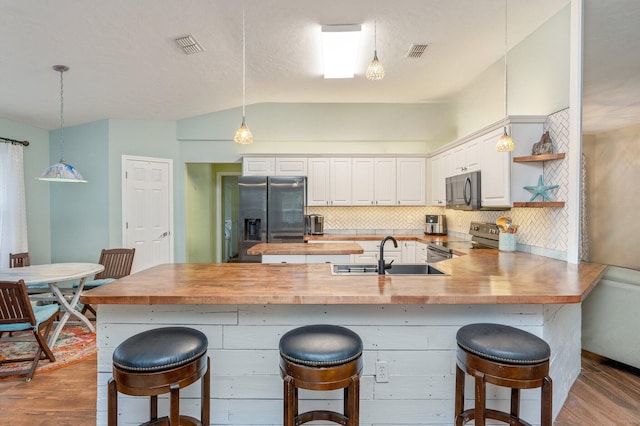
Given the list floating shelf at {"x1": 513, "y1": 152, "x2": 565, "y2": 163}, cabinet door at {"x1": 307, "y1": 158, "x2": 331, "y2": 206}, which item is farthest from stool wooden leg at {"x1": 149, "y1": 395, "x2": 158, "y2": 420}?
cabinet door at {"x1": 307, "y1": 158, "x2": 331, "y2": 206}

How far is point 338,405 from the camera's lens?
1.80 m

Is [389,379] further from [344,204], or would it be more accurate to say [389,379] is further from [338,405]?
[344,204]

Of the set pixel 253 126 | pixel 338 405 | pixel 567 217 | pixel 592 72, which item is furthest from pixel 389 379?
pixel 253 126

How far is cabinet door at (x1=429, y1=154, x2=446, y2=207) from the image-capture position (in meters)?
4.67

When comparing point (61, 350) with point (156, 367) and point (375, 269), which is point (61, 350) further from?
point (375, 269)

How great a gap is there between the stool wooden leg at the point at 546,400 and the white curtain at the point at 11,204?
19.1 ft

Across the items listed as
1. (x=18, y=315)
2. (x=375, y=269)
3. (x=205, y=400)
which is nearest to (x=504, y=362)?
(x=375, y=269)

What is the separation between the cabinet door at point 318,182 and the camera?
5.14 m

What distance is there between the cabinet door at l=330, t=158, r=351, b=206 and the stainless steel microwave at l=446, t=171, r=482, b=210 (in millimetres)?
1608

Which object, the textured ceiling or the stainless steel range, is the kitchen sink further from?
the textured ceiling

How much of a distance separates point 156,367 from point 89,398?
5.30 feet

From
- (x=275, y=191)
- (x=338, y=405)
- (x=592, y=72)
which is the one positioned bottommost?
(x=338, y=405)

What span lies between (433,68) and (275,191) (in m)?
2.68

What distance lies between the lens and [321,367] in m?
1.30
